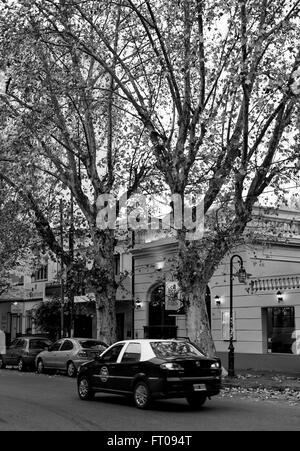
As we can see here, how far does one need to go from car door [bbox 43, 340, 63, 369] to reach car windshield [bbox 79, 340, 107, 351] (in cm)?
149

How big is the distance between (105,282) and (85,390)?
9232 mm

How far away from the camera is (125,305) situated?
Result: 3309 centimetres

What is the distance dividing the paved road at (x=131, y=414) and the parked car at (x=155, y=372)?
33 cm

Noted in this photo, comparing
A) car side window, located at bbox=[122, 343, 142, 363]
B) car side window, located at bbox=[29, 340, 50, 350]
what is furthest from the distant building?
car side window, located at bbox=[122, 343, 142, 363]

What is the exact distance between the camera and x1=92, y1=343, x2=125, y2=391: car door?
1310 centimetres

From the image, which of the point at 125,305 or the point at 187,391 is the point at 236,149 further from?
the point at 125,305

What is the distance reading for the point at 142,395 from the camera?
1215 cm

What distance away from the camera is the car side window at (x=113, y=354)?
13.4 m

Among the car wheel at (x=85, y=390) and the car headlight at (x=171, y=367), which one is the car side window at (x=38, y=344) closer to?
the car wheel at (x=85, y=390)

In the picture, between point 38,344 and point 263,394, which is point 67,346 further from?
point 263,394

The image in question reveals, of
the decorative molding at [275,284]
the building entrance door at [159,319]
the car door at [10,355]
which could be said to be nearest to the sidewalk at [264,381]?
the decorative molding at [275,284]

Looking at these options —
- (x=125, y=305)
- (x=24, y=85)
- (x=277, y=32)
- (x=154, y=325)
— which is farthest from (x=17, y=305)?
(x=277, y=32)

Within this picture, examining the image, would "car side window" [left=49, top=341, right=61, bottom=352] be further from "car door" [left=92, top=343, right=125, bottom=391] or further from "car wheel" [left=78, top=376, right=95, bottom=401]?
"car door" [left=92, top=343, right=125, bottom=391]

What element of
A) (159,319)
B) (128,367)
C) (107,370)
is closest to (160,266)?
(159,319)
